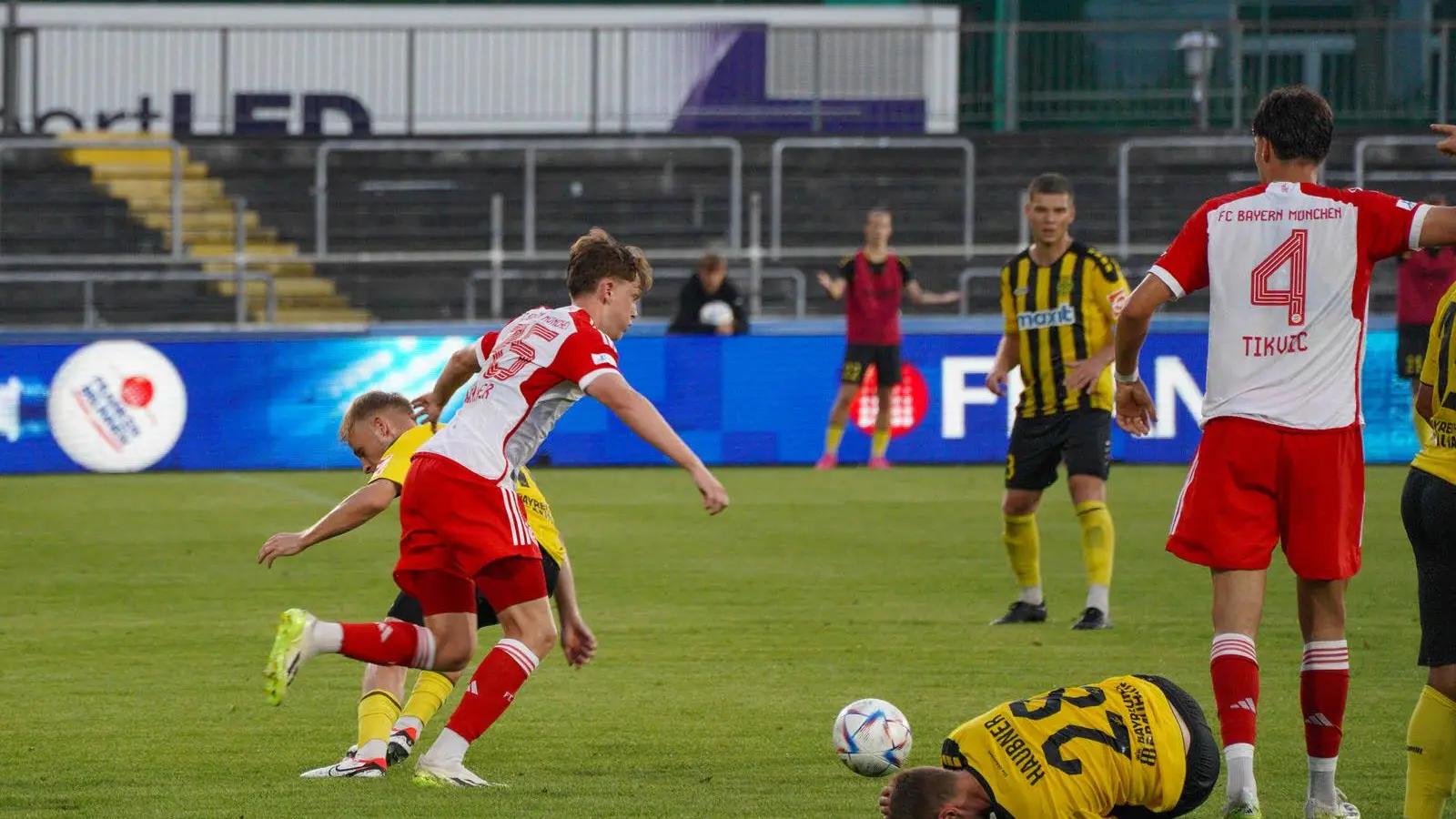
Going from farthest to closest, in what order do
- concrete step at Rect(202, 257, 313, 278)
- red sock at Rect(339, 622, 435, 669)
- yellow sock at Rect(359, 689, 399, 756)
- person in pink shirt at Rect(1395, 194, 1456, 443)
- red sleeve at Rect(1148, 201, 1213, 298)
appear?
concrete step at Rect(202, 257, 313, 278), person in pink shirt at Rect(1395, 194, 1456, 443), yellow sock at Rect(359, 689, 399, 756), red sock at Rect(339, 622, 435, 669), red sleeve at Rect(1148, 201, 1213, 298)

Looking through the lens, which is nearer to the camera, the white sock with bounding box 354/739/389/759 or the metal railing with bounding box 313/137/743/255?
the white sock with bounding box 354/739/389/759

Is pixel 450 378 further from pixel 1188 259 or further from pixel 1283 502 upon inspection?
pixel 1283 502

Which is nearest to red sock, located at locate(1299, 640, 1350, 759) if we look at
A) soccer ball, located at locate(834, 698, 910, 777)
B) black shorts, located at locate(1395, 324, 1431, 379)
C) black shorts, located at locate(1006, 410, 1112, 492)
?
soccer ball, located at locate(834, 698, 910, 777)

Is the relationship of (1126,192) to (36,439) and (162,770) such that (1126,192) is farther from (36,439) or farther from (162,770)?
(162,770)

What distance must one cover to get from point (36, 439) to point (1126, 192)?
1286 centimetres

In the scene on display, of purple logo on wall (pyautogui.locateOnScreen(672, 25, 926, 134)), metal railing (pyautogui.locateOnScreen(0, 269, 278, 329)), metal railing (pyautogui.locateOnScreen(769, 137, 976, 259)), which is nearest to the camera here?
metal railing (pyautogui.locateOnScreen(0, 269, 278, 329))

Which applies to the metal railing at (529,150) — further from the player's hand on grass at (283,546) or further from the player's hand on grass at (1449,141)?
the player's hand on grass at (1449,141)

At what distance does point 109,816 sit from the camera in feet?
18.2

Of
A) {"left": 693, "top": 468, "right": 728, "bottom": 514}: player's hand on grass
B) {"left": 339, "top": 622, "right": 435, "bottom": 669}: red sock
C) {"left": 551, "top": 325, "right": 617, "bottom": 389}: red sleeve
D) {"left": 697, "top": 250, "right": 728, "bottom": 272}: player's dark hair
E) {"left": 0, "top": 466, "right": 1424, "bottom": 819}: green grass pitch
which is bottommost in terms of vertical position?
{"left": 0, "top": 466, "right": 1424, "bottom": 819}: green grass pitch

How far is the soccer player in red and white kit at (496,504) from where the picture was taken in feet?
19.2

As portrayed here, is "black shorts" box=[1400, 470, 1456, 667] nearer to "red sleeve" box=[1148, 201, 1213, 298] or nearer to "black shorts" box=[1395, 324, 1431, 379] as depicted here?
"red sleeve" box=[1148, 201, 1213, 298]

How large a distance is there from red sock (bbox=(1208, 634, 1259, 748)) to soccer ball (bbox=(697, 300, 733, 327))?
1253cm

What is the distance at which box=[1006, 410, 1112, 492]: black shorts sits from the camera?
9539 millimetres

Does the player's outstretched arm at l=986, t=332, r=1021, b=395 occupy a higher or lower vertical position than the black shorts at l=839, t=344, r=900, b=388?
higher
